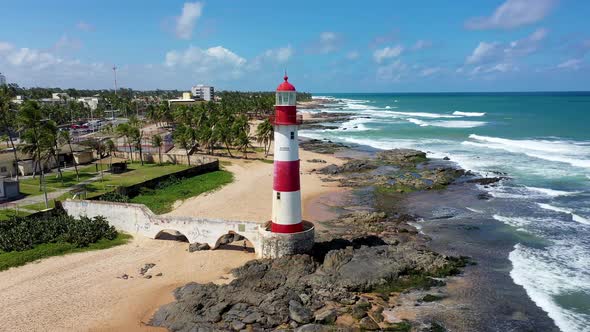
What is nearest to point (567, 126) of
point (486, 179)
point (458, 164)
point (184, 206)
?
point (458, 164)

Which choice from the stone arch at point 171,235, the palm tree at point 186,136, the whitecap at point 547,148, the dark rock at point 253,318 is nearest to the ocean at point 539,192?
the whitecap at point 547,148

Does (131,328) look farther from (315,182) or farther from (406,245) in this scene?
(315,182)

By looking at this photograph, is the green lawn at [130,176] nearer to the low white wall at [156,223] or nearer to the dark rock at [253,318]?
the low white wall at [156,223]

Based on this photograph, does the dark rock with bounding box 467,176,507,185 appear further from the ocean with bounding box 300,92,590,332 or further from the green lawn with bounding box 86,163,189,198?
the green lawn with bounding box 86,163,189,198

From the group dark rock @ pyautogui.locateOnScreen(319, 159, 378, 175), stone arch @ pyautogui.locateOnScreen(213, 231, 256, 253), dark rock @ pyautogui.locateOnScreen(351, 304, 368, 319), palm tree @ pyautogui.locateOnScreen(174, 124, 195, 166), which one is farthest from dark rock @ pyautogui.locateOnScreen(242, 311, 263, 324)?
palm tree @ pyautogui.locateOnScreen(174, 124, 195, 166)

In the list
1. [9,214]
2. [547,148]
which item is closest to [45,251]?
[9,214]

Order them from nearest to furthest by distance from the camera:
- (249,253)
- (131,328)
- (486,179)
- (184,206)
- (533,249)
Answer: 1. (131,328)
2. (249,253)
3. (533,249)
4. (184,206)
5. (486,179)
